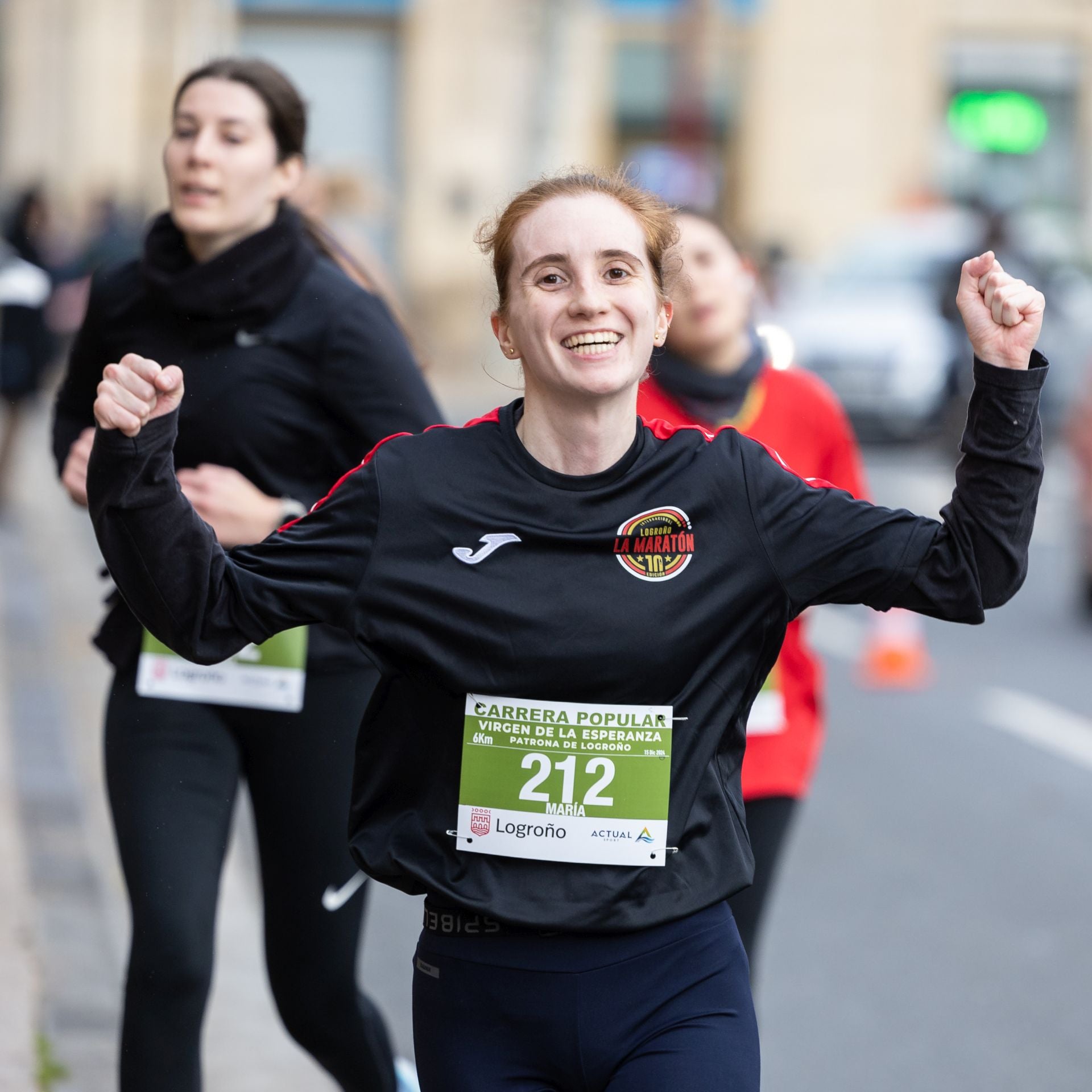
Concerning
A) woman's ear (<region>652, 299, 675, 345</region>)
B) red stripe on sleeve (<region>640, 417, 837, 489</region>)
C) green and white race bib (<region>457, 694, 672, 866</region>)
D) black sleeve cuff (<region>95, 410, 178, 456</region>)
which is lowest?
green and white race bib (<region>457, 694, 672, 866</region>)

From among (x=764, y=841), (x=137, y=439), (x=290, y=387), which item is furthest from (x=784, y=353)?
(x=137, y=439)

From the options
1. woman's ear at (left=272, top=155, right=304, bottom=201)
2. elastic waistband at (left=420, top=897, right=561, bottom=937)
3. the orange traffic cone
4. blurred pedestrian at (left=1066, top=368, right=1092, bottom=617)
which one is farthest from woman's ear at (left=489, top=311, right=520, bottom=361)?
blurred pedestrian at (left=1066, top=368, right=1092, bottom=617)

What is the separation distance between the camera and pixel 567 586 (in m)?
2.67

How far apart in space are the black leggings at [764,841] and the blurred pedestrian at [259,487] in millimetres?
737

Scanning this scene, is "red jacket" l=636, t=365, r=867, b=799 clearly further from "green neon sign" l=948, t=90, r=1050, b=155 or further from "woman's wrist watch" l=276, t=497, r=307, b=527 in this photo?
"green neon sign" l=948, t=90, r=1050, b=155

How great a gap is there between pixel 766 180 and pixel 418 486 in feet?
125

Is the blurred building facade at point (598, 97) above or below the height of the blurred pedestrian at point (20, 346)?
above

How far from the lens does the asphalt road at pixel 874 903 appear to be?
502cm

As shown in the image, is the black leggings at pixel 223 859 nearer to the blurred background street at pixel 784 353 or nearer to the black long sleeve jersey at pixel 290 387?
the black long sleeve jersey at pixel 290 387

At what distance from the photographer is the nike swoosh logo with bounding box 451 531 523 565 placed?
269cm

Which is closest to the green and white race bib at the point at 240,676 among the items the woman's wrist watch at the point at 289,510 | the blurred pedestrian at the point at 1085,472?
the woman's wrist watch at the point at 289,510

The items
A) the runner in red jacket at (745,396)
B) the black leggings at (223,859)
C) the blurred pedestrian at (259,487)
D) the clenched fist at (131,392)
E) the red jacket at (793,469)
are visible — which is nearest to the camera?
the clenched fist at (131,392)

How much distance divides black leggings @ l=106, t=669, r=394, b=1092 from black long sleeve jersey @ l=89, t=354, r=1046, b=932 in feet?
2.56

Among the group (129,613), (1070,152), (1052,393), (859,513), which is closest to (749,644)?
(859,513)
